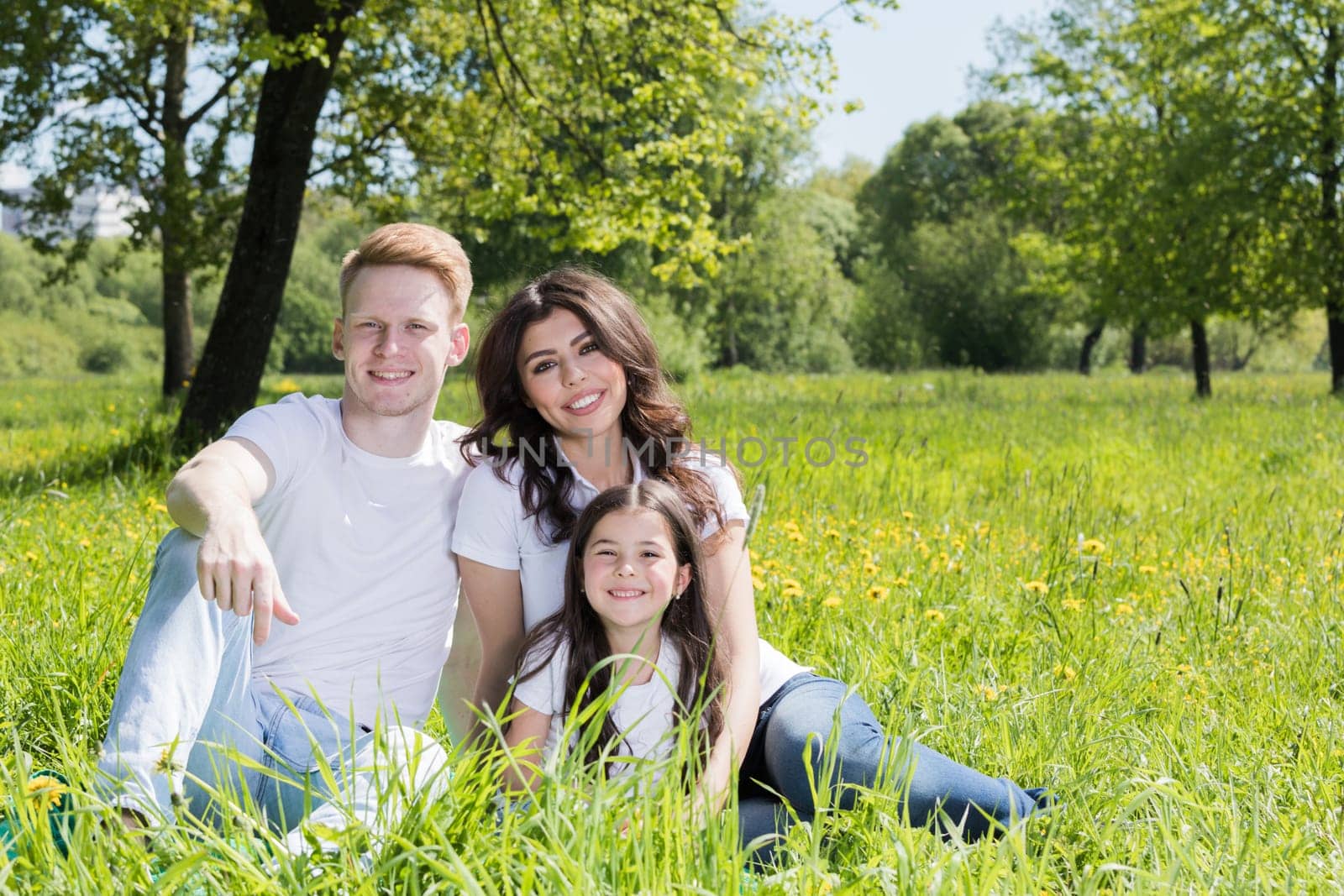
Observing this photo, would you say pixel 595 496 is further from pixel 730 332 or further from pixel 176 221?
pixel 730 332

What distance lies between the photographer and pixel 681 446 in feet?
9.16

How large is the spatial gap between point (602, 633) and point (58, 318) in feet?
162

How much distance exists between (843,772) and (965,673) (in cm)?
73

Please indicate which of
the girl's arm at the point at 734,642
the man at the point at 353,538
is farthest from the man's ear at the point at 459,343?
the girl's arm at the point at 734,642

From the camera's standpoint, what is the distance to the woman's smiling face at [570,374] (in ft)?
8.58

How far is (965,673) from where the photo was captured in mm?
2961

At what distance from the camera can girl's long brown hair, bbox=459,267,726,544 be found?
2.58 metres

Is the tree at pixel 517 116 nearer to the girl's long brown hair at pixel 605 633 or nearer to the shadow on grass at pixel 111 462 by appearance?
the shadow on grass at pixel 111 462

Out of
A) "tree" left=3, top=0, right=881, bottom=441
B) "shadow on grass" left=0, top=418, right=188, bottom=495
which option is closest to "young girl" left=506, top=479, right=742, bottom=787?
"shadow on grass" left=0, top=418, right=188, bottom=495

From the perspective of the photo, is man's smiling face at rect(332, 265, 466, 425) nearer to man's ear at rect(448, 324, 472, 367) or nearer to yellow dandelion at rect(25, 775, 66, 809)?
man's ear at rect(448, 324, 472, 367)

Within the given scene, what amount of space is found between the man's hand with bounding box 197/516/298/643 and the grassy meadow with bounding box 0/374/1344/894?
1.22 ft

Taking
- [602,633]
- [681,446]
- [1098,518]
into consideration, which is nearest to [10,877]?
[602,633]

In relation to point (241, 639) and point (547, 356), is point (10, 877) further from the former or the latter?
point (547, 356)

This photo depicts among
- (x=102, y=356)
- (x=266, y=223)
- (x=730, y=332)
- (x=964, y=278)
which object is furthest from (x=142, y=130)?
(x=102, y=356)
